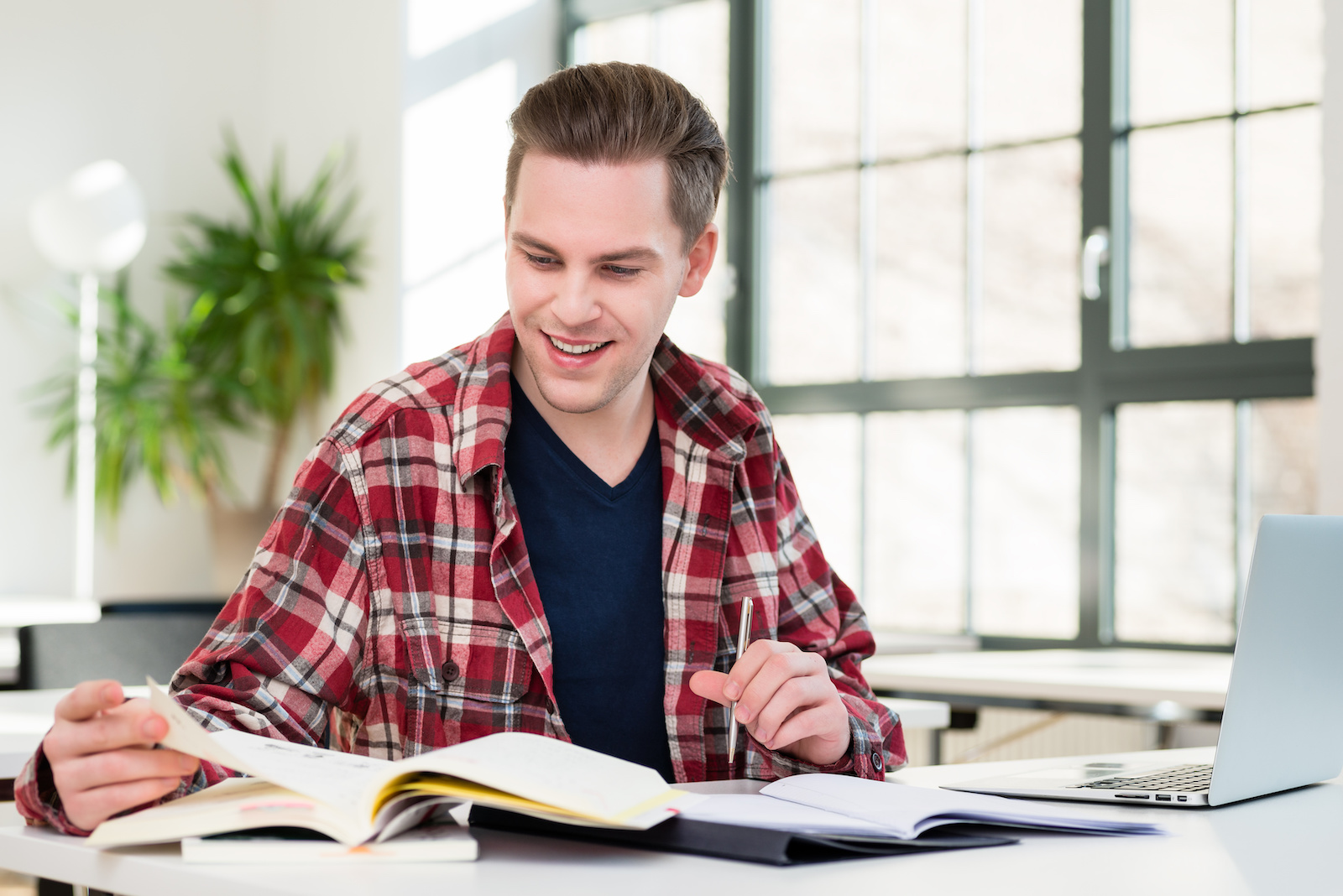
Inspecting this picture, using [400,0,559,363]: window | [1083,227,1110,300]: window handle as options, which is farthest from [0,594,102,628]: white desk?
[1083,227,1110,300]: window handle

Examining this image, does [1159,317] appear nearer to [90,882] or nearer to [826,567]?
[826,567]

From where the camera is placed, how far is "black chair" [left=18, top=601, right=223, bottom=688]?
6.84 ft

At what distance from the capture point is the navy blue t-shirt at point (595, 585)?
1.50 metres

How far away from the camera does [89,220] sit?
14.7ft

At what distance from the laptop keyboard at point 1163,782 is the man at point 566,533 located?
0.21m

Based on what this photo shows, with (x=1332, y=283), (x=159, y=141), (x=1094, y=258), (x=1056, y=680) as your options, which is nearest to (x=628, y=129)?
(x=1056, y=680)

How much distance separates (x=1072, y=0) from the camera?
4.02 metres

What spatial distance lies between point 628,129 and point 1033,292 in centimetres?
279

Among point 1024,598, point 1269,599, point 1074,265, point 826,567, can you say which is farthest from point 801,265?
point 1269,599

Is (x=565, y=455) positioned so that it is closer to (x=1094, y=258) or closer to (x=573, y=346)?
(x=573, y=346)

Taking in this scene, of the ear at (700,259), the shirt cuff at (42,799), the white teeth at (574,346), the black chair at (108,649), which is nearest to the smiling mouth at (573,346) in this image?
the white teeth at (574,346)

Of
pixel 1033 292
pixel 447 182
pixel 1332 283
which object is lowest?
pixel 1332 283

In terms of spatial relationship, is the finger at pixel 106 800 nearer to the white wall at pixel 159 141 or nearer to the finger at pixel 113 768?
the finger at pixel 113 768

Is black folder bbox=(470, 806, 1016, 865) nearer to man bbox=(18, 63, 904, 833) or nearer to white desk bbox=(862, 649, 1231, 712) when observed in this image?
man bbox=(18, 63, 904, 833)
